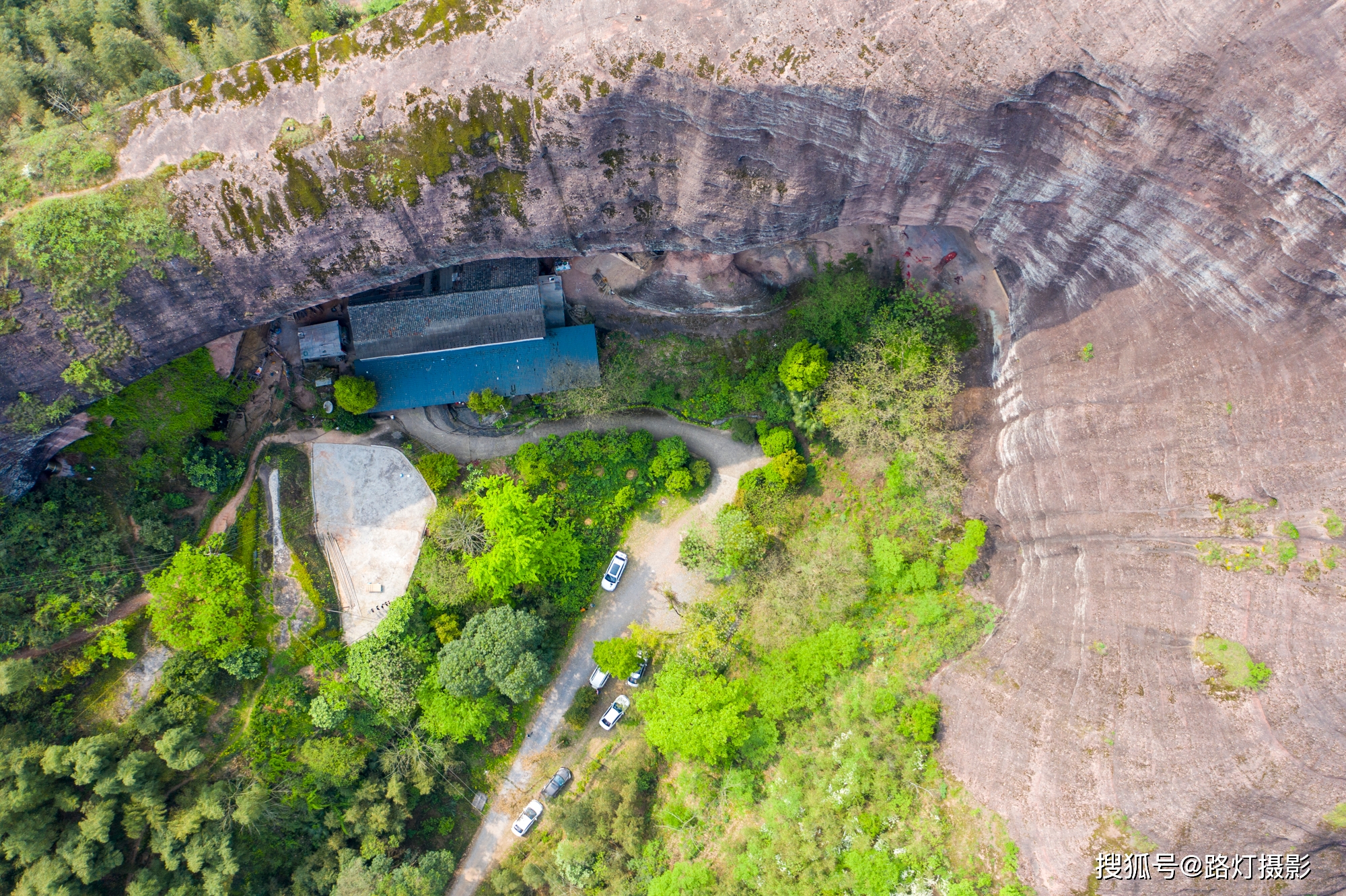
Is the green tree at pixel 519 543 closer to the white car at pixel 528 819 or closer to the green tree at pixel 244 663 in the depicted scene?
the green tree at pixel 244 663

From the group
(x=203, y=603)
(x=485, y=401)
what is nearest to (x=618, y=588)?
(x=485, y=401)

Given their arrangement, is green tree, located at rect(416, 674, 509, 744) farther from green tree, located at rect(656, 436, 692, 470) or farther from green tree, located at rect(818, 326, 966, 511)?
green tree, located at rect(818, 326, 966, 511)

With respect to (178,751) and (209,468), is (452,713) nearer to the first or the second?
(178,751)

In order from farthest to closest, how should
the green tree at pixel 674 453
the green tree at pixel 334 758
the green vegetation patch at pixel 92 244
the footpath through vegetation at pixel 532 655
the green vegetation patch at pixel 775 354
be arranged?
the green tree at pixel 674 453 → the green tree at pixel 334 758 → the green vegetation patch at pixel 775 354 → the footpath through vegetation at pixel 532 655 → the green vegetation patch at pixel 92 244

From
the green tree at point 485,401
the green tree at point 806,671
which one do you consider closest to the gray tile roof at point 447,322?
the green tree at point 485,401

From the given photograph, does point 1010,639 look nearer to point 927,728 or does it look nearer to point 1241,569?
point 927,728

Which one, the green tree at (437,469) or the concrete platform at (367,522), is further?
the green tree at (437,469)
